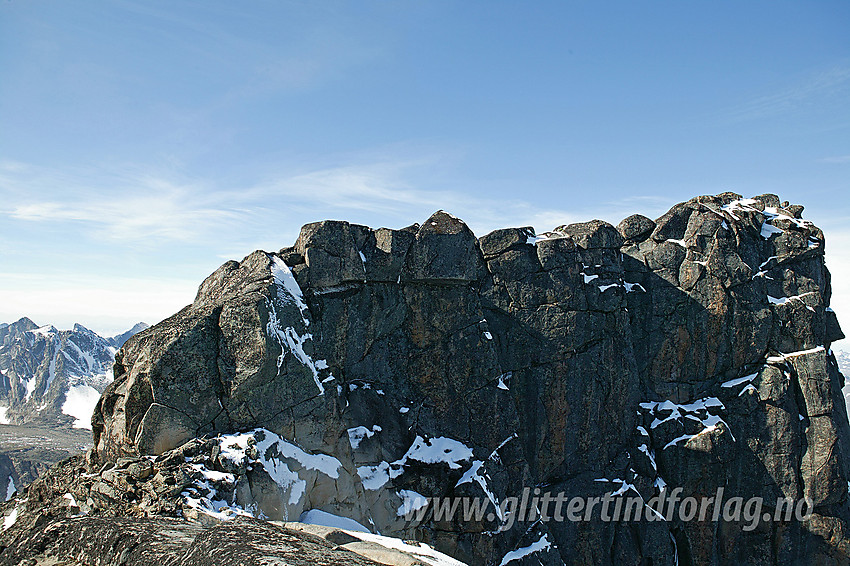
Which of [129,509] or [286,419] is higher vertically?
[286,419]

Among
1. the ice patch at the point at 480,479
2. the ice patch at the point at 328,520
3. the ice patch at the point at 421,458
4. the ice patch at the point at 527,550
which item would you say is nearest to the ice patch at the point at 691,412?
the ice patch at the point at 527,550

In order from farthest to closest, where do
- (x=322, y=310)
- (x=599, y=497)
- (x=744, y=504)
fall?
1. (x=744, y=504)
2. (x=599, y=497)
3. (x=322, y=310)

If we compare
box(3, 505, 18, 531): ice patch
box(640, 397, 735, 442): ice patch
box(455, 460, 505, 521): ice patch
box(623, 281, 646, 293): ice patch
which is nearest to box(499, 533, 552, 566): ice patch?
box(455, 460, 505, 521): ice patch

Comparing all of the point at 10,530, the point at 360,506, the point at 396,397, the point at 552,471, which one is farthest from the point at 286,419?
the point at 552,471

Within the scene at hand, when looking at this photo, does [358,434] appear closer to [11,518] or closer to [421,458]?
[421,458]

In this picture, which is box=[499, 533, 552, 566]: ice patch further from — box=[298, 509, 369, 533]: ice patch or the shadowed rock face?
box=[298, 509, 369, 533]: ice patch

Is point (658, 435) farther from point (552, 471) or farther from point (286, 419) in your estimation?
point (286, 419)

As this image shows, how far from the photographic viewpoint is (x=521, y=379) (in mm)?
44000

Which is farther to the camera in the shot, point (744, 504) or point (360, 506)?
point (744, 504)

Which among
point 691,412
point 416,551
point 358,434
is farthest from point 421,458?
point 691,412

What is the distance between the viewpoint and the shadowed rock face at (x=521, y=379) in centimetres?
3009

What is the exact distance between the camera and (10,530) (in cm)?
1758

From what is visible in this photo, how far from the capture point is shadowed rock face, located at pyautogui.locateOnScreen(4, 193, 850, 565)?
30094 millimetres

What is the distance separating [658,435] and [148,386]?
39.3 m
